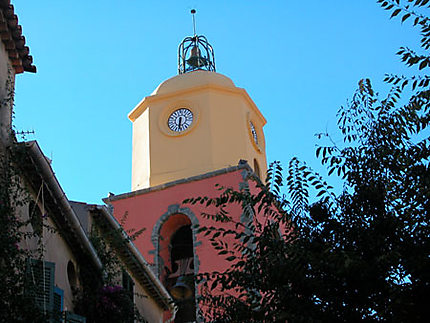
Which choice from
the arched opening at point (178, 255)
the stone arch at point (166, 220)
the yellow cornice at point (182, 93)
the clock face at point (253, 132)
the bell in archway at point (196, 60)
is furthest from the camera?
the bell in archway at point (196, 60)

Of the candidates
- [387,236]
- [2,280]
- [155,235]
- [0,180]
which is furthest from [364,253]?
[155,235]

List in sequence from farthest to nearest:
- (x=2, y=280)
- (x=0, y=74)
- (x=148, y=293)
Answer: (x=148, y=293)
(x=0, y=74)
(x=2, y=280)

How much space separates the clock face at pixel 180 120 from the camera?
82.5 feet

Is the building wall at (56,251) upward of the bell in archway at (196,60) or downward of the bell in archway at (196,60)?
downward

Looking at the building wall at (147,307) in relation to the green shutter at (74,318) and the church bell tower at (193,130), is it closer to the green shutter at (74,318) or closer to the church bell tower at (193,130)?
the green shutter at (74,318)

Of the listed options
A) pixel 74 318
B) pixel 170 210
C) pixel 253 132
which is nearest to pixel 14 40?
pixel 74 318

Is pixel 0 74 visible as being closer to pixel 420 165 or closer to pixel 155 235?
pixel 420 165

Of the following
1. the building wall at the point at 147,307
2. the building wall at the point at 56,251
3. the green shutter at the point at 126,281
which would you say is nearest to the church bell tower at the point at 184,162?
the building wall at the point at 147,307

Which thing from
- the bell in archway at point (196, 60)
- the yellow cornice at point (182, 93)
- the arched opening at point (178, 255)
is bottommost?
the arched opening at point (178, 255)

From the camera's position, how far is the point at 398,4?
26.4 ft

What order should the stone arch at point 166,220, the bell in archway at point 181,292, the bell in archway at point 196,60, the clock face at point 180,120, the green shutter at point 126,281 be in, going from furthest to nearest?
the bell in archway at point 196,60 < the clock face at point 180,120 < the stone arch at point 166,220 < the bell in archway at point 181,292 < the green shutter at point 126,281

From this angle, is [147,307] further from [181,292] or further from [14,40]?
[14,40]

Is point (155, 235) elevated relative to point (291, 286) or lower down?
elevated

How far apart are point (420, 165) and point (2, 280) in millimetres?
5068
